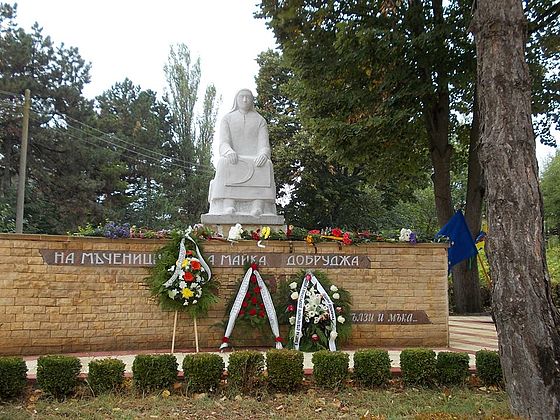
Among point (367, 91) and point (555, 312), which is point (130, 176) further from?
point (555, 312)

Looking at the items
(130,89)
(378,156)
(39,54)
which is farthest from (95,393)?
(130,89)

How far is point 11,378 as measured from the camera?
16.7ft

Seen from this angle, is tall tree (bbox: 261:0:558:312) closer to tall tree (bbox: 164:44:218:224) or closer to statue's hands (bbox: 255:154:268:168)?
statue's hands (bbox: 255:154:268:168)

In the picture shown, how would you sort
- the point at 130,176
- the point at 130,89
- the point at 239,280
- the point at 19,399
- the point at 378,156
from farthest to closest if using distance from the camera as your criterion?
the point at 130,89 → the point at 130,176 → the point at 378,156 → the point at 239,280 → the point at 19,399

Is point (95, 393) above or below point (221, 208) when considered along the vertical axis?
below

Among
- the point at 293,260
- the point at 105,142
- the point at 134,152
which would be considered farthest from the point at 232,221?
the point at 134,152

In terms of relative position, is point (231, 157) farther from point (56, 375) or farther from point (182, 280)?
point (56, 375)

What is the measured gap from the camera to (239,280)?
7703mm

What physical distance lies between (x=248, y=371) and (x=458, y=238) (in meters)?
7.09

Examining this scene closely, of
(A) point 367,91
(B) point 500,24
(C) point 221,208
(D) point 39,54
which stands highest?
(D) point 39,54

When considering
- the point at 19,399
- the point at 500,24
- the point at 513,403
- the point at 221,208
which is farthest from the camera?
the point at 221,208

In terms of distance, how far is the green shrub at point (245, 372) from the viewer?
17.7ft

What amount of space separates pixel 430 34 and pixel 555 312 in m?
9.07

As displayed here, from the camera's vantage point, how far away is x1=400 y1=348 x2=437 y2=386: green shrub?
5695mm
